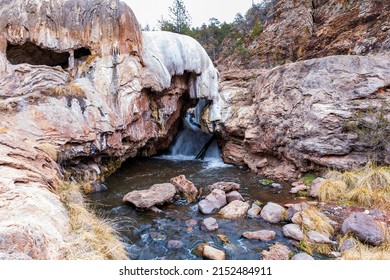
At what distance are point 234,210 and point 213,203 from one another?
56cm

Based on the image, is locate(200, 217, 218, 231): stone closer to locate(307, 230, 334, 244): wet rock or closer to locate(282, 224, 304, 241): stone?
locate(282, 224, 304, 241): stone

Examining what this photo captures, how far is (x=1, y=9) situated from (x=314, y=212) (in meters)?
11.3

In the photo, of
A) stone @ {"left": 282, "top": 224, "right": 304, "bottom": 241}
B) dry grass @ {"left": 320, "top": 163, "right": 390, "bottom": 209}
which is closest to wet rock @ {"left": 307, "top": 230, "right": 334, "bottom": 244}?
stone @ {"left": 282, "top": 224, "right": 304, "bottom": 241}

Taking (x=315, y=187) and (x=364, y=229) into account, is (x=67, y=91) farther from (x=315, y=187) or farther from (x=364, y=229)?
(x=364, y=229)

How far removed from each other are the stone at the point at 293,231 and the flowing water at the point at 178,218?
124 mm

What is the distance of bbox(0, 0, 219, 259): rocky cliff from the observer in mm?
6102

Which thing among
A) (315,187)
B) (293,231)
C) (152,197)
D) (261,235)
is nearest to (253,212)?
(261,235)

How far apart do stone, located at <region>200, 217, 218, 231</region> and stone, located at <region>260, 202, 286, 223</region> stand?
1.15 m

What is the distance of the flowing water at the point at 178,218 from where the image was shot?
4355 millimetres

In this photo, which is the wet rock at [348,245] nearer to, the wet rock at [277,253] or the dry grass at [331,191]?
the wet rock at [277,253]

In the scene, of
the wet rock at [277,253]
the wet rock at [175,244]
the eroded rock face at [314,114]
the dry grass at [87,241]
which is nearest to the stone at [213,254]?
the wet rock at [175,244]
